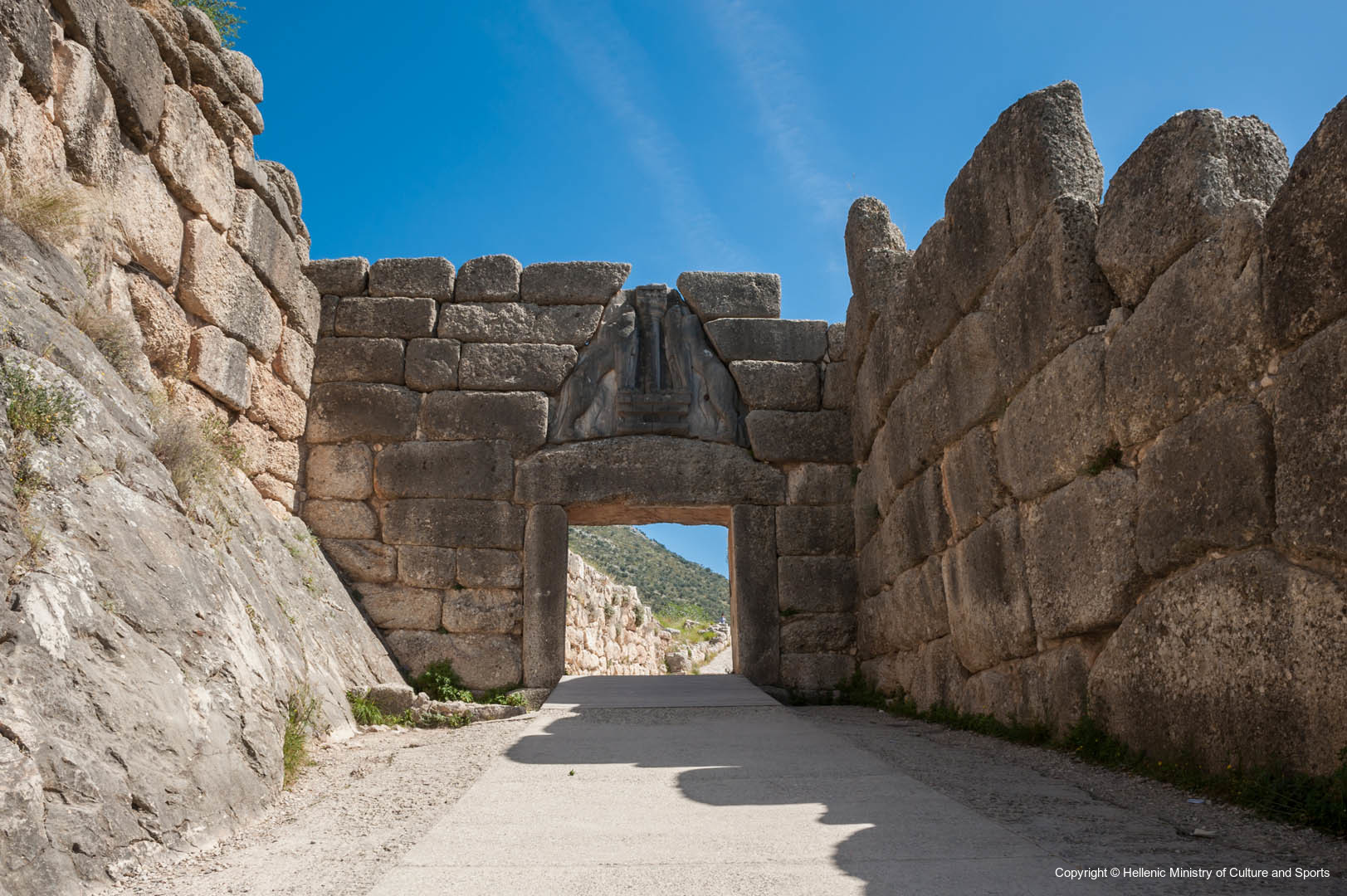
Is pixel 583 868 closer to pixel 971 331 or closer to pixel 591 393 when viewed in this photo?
pixel 971 331

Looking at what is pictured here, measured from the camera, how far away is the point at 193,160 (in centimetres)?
630

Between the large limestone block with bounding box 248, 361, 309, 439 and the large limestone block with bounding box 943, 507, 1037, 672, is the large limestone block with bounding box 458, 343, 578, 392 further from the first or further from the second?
the large limestone block with bounding box 943, 507, 1037, 672

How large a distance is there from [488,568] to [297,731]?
354cm

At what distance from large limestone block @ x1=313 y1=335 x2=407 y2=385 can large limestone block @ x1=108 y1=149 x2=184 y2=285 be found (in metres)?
2.19

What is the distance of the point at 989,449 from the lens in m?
5.45

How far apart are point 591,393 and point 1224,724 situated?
5891 mm

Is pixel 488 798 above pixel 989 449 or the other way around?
the other way around

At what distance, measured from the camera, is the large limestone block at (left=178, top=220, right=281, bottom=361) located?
6297 millimetres

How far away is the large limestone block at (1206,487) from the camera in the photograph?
3297 millimetres

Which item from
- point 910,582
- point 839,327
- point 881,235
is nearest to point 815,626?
point 910,582

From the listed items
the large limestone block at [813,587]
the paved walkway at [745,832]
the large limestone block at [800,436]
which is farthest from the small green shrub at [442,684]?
the large limestone block at [800,436]

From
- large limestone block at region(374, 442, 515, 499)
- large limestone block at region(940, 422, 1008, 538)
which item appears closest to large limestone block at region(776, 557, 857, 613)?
large limestone block at region(940, 422, 1008, 538)

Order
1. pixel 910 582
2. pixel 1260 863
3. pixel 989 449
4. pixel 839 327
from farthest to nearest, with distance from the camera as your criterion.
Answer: pixel 839 327 → pixel 910 582 → pixel 989 449 → pixel 1260 863

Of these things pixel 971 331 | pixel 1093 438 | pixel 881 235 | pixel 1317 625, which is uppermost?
pixel 881 235
